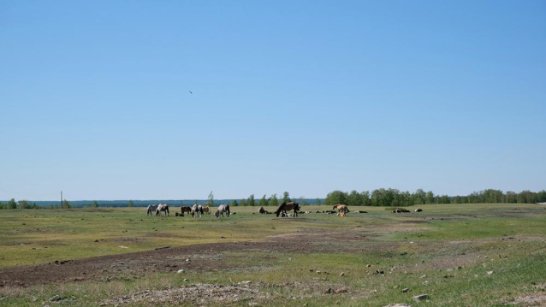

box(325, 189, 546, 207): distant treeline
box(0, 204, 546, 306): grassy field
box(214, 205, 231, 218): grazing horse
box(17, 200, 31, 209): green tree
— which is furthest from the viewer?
box(325, 189, 546, 207): distant treeline

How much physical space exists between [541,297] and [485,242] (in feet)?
65.3

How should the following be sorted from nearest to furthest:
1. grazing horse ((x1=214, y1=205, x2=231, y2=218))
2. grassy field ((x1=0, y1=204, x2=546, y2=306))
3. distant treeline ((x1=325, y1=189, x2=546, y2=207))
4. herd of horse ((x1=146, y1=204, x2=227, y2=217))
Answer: grassy field ((x1=0, y1=204, x2=546, y2=306)) < grazing horse ((x1=214, y1=205, x2=231, y2=218)) < herd of horse ((x1=146, y1=204, x2=227, y2=217)) < distant treeline ((x1=325, y1=189, x2=546, y2=207))

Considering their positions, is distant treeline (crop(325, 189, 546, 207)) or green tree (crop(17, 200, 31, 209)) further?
distant treeline (crop(325, 189, 546, 207))

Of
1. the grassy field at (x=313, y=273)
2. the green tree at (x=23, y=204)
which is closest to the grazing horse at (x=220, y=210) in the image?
the grassy field at (x=313, y=273)

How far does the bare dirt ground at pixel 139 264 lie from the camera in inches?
829

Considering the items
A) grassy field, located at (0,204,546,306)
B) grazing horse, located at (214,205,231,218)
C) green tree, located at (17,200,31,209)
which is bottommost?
grassy field, located at (0,204,546,306)

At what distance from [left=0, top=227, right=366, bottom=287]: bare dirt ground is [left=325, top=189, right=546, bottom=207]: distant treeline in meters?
86.1

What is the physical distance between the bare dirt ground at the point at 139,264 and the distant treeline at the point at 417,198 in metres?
86.1

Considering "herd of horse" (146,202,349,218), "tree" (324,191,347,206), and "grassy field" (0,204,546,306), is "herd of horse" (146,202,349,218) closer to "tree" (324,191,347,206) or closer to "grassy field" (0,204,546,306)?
"grassy field" (0,204,546,306)

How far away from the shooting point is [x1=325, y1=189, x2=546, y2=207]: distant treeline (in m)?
119

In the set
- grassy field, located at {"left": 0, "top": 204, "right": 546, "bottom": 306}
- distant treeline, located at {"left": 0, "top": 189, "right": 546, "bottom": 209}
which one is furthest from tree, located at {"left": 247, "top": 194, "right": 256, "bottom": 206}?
grassy field, located at {"left": 0, "top": 204, "right": 546, "bottom": 306}

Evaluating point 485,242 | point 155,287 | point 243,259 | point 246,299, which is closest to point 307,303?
point 246,299

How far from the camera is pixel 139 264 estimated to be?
2456 centimetres

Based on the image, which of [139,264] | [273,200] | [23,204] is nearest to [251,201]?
[273,200]
